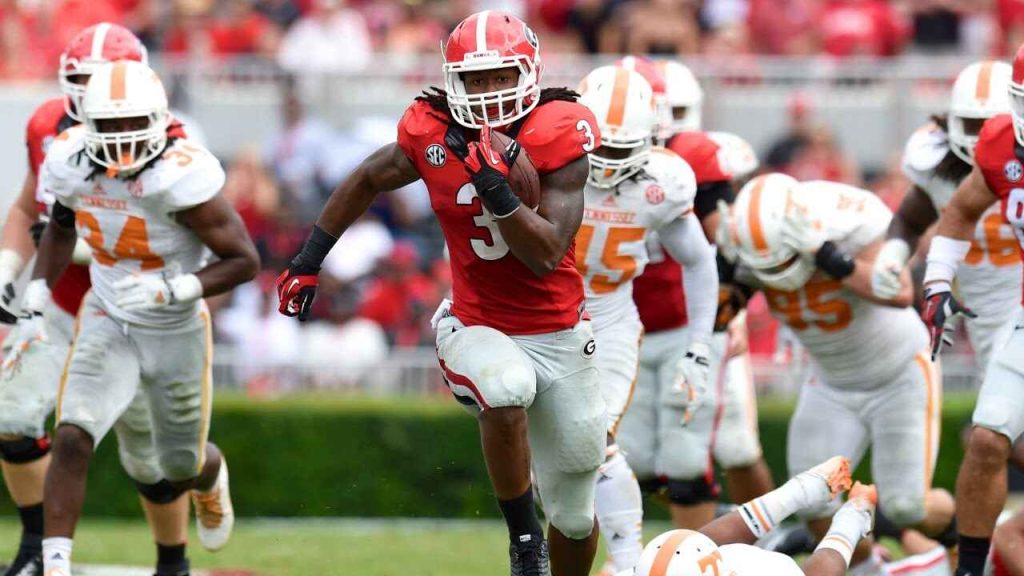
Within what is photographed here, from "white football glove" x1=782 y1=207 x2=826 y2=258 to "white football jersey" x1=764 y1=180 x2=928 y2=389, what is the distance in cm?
12

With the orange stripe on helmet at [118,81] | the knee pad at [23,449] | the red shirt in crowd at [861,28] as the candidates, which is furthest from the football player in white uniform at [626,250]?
the red shirt in crowd at [861,28]

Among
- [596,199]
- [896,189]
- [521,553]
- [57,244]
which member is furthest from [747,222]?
[896,189]

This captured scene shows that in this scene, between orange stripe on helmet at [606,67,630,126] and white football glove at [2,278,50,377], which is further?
white football glove at [2,278,50,377]

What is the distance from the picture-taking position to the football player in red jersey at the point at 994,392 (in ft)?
21.3

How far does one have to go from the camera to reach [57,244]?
7316 millimetres

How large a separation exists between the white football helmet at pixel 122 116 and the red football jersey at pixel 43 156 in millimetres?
863

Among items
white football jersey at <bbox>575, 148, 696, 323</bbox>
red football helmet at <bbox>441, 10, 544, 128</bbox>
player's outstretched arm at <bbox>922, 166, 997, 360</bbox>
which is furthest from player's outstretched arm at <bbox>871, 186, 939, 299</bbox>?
red football helmet at <bbox>441, 10, 544, 128</bbox>

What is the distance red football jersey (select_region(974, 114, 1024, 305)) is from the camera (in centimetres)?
653

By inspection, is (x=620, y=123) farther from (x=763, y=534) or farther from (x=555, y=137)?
(x=763, y=534)

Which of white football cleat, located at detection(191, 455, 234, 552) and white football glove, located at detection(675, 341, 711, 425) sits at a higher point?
white football glove, located at detection(675, 341, 711, 425)

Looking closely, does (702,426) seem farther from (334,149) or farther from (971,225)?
(334,149)

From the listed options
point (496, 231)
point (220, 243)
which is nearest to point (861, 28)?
point (220, 243)

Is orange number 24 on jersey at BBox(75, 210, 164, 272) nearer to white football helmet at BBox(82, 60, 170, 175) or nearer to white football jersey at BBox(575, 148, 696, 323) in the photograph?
white football helmet at BBox(82, 60, 170, 175)

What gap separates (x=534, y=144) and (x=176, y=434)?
2272mm
